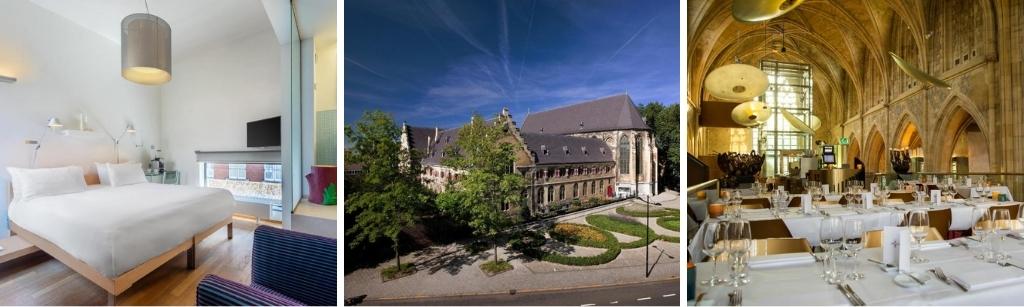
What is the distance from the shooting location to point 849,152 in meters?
16.0

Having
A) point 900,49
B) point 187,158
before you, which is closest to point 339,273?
point 187,158

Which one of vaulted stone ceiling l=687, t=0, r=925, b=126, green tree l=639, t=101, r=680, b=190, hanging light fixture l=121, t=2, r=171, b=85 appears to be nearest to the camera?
hanging light fixture l=121, t=2, r=171, b=85

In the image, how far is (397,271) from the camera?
6.44 ft

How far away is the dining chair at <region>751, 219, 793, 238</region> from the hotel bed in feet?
11.6

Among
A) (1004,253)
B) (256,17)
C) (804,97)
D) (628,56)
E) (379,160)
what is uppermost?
(804,97)

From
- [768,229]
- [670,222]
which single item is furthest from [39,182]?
[768,229]

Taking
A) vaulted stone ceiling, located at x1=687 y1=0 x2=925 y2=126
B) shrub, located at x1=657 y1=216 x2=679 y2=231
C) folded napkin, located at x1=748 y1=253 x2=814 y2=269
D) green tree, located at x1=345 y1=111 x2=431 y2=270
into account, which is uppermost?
vaulted stone ceiling, located at x1=687 y1=0 x2=925 y2=126

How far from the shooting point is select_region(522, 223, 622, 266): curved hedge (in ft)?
7.12

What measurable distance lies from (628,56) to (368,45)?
146cm

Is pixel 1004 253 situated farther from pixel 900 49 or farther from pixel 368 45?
pixel 900 49

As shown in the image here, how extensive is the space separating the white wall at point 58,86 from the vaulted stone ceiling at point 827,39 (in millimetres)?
7982

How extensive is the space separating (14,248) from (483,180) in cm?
259

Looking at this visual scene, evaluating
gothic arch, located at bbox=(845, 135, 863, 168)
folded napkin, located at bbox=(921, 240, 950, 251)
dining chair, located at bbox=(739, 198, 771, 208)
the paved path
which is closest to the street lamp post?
the paved path

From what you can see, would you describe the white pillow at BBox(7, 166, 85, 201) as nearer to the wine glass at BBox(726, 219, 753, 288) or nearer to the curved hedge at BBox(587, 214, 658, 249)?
the curved hedge at BBox(587, 214, 658, 249)
